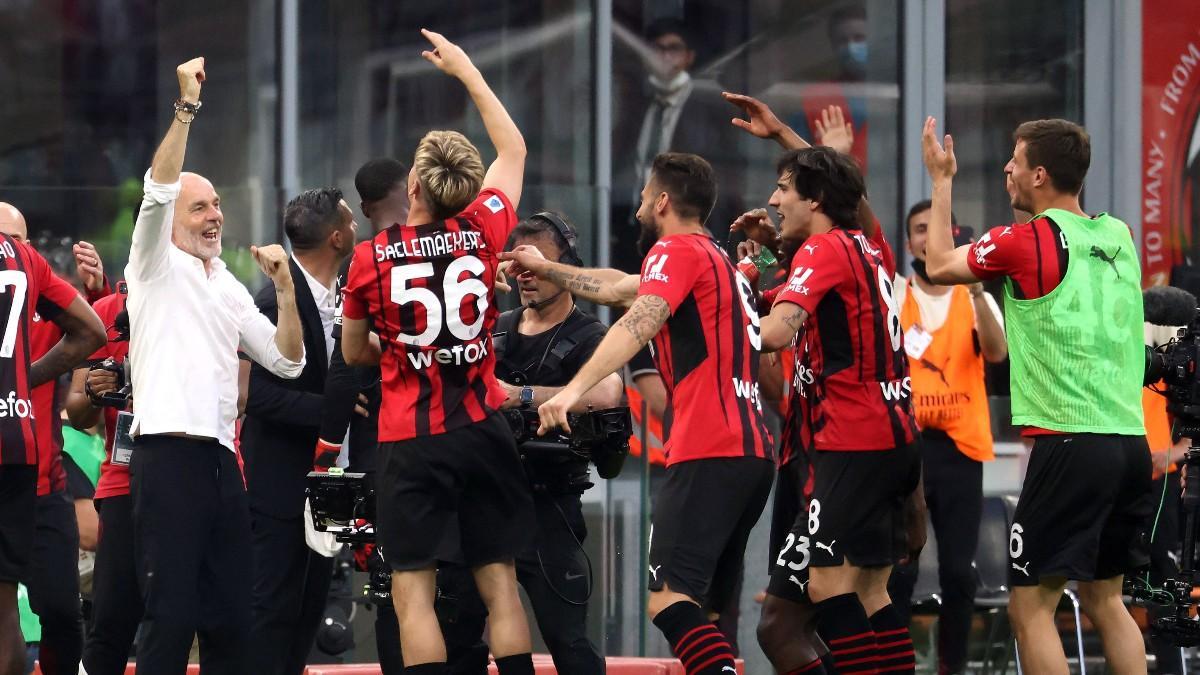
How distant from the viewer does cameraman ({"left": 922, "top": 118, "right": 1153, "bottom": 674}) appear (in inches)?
283

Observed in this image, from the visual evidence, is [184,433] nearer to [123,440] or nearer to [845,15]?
[123,440]

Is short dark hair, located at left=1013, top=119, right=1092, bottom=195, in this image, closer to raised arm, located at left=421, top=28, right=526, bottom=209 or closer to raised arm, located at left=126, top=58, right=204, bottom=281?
raised arm, located at left=421, top=28, right=526, bottom=209

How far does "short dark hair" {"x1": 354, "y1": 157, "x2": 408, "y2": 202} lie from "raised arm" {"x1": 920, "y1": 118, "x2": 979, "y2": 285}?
2.25 meters

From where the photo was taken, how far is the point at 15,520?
7199 millimetres

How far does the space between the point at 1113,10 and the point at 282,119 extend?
18.2 ft

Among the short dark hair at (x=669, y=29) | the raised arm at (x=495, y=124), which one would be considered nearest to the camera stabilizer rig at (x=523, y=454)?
the raised arm at (x=495, y=124)

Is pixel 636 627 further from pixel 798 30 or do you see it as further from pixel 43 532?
pixel 798 30

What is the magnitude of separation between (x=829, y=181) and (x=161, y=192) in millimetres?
2525

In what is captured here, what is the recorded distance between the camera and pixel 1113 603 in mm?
7508

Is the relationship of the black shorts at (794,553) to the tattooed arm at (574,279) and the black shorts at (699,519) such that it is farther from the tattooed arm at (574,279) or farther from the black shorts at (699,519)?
the tattooed arm at (574,279)

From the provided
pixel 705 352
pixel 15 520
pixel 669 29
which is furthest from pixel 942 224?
pixel 669 29

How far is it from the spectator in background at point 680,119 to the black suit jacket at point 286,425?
4656mm

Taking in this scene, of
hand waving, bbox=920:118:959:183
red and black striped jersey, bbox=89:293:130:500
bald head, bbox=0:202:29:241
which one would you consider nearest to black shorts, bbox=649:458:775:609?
hand waving, bbox=920:118:959:183

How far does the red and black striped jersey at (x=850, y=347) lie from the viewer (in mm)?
7234
